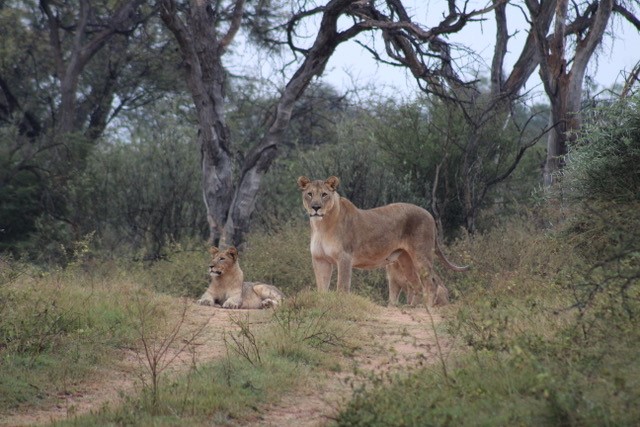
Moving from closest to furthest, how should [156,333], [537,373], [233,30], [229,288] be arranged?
[537,373]
[156,333]
[229,288]
[233,30]

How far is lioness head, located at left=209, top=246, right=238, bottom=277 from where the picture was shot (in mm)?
11906

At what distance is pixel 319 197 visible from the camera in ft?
38.2

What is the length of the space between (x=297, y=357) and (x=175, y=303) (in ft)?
10.4

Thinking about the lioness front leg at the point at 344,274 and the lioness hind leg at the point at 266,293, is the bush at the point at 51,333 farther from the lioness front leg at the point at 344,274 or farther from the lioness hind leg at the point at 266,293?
the lioness front leg at the point at 344,274

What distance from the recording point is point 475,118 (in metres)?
17.4

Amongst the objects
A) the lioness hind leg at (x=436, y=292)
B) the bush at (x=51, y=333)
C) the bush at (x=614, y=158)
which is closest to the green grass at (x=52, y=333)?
the bush at (x=51, y=333)

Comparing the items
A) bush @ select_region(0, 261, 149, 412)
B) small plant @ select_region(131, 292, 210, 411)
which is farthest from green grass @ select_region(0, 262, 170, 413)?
small plant @ select_region(131, 292, 210, 411)

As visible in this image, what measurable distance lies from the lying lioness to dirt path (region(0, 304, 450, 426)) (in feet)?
3.08

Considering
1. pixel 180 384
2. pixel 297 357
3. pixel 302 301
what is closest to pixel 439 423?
pixel 180 384

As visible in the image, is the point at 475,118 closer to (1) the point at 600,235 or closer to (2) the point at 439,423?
(1) the point at 600,235

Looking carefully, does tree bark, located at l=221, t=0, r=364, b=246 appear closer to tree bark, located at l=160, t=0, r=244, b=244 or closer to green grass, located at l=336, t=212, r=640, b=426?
tree bark, located at l=160, t=0, r=244, b=244

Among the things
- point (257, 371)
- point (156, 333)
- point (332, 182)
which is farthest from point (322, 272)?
point (257, 371)

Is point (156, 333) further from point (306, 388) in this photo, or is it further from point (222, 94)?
point (222, 94)

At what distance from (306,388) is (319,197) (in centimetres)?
469
